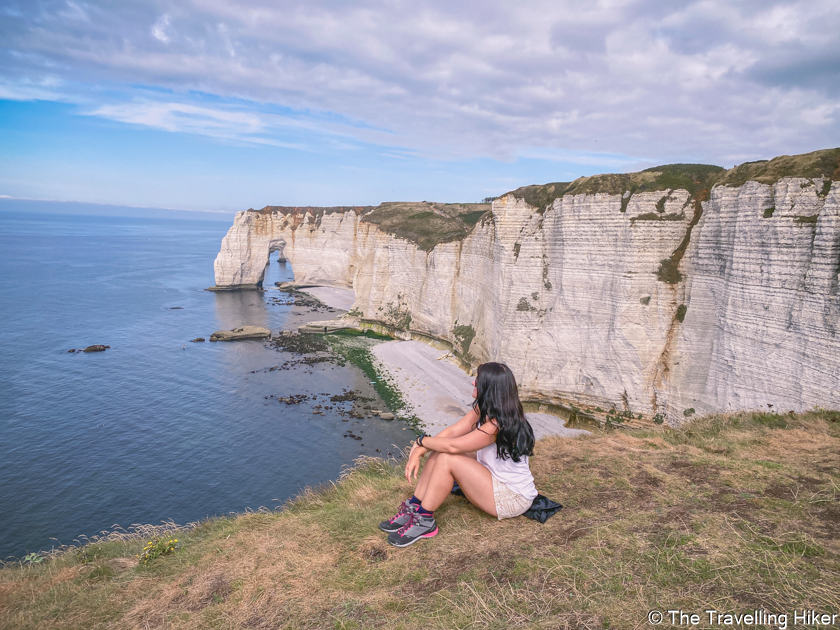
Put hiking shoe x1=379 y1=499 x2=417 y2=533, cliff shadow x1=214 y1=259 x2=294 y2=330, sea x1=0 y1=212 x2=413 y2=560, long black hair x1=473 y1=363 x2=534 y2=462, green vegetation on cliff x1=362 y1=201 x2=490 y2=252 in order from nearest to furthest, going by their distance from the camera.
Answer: long black hair x1=473 y1=363 x2=534 y2=462
hiking shoe x1=379 y1=499 x2=417 y2=533
sea x1=0 y1=212 x2=413 y2=560
green vegetation on cliff x1=362 y1=201 x2=490 y2=252
cliff shadow x1=214 y1=259 x2=294 y2=330

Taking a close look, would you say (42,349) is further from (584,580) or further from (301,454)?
(584,580)

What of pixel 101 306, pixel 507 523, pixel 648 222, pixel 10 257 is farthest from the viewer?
pixel 10 257

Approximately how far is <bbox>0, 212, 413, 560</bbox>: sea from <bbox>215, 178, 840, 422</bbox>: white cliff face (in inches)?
422

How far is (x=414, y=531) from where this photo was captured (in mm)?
6020

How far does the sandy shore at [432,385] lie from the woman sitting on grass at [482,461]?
58.5 ft

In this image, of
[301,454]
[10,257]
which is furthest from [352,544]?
[10,257]

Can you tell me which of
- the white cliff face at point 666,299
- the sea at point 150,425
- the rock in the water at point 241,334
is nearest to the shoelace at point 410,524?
the sea at point 150,425

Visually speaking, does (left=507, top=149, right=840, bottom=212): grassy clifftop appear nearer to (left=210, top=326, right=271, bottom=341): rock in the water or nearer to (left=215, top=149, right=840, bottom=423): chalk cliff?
(left=215, top=149, right=840, bottom=423): chalk cliff

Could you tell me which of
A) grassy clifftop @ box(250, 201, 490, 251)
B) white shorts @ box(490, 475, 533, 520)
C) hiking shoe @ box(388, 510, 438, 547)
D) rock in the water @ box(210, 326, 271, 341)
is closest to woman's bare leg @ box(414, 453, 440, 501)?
hiking shoe @ box(388, 510, 438, 547)

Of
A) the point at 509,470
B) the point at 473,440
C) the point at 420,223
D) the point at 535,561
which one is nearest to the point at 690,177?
the point at 509,470

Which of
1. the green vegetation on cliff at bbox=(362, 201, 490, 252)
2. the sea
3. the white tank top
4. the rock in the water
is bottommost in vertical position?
the sea

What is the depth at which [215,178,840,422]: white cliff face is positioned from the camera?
15.8m

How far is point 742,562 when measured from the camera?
4.57 metres

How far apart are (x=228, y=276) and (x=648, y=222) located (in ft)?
220
